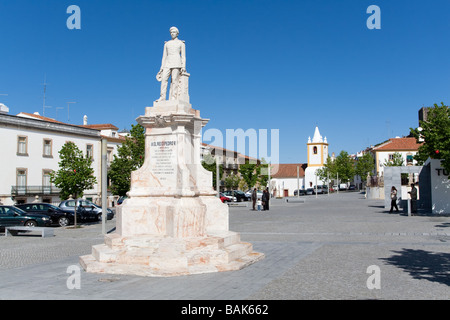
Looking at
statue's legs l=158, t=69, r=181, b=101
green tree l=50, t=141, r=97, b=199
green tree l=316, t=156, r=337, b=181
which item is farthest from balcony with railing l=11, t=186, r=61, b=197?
green tree l=316, t=156, r=337, b=181

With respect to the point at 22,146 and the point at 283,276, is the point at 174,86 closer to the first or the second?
the point at 283,276

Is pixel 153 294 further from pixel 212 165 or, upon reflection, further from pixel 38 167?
pixel 212 165

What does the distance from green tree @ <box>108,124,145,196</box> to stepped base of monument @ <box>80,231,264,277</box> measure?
1286 inches

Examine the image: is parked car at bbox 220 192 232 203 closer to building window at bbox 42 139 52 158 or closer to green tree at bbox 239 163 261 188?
building window at bbox 42 139 52 158

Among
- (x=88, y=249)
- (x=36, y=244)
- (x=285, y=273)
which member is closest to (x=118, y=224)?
(x=88, y=249)

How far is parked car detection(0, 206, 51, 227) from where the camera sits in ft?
60.8

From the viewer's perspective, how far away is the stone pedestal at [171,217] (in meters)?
8.23

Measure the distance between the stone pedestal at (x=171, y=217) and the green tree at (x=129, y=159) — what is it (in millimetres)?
31473

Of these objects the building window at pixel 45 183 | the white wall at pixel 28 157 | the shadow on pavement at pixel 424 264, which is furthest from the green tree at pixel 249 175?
the shadow on pavement at pixel 424 264

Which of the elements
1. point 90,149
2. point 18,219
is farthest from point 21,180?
point 18,219

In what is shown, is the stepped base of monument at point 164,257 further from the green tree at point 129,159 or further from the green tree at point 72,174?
the green tree at point 129,159

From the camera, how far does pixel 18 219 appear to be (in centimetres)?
1886

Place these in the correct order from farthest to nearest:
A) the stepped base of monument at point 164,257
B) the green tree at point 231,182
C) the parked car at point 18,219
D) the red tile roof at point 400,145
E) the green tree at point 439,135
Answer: the red tile roof at point 400,145 → the green tree at point 231,182 → the green tree at point 439,135 → the parked car at point 18,219 → the stepped base of monument at point 164,257

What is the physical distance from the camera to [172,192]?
30.9ft
